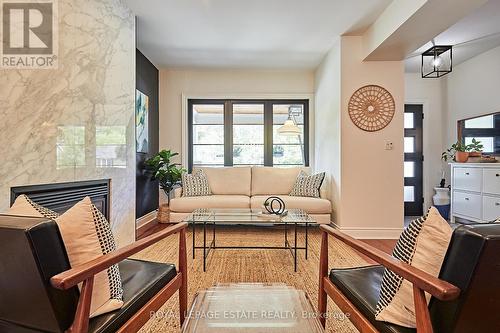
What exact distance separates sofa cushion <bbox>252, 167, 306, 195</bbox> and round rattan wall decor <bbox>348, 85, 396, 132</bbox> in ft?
4.54

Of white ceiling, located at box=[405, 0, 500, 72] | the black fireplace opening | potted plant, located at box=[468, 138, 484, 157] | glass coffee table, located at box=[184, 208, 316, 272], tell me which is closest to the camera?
the black fireplace opening

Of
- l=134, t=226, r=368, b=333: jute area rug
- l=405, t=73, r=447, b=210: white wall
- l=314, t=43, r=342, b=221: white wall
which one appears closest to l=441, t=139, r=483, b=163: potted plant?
l=405, t=73, r=447, b=210: white wall

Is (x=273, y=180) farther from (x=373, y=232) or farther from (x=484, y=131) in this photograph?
(x=484, y=131)

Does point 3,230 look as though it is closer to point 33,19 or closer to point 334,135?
point 33,19

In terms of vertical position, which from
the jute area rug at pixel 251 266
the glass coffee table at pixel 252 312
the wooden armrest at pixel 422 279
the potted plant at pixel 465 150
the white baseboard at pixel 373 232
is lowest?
the jute area rug at pixel 251 266

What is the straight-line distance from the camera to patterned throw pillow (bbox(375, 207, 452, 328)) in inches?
36.6

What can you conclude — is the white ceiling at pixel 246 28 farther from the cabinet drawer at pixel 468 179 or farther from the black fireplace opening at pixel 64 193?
the cabinet drawer at pixel 468 179

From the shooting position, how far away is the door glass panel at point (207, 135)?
5.36m

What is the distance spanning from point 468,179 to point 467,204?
1.27ft

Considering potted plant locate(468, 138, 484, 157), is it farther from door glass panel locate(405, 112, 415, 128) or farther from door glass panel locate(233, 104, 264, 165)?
door glass panel locate(233, 104, 264, 165)

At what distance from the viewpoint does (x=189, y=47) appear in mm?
4176

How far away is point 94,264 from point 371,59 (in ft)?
12.5

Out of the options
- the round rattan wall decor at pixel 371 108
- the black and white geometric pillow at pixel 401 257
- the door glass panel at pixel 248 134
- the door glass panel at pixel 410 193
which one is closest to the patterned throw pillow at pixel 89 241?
the black and white geometric pillow at pixel 401 257

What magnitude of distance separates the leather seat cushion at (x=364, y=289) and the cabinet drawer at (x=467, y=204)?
3753 mm
